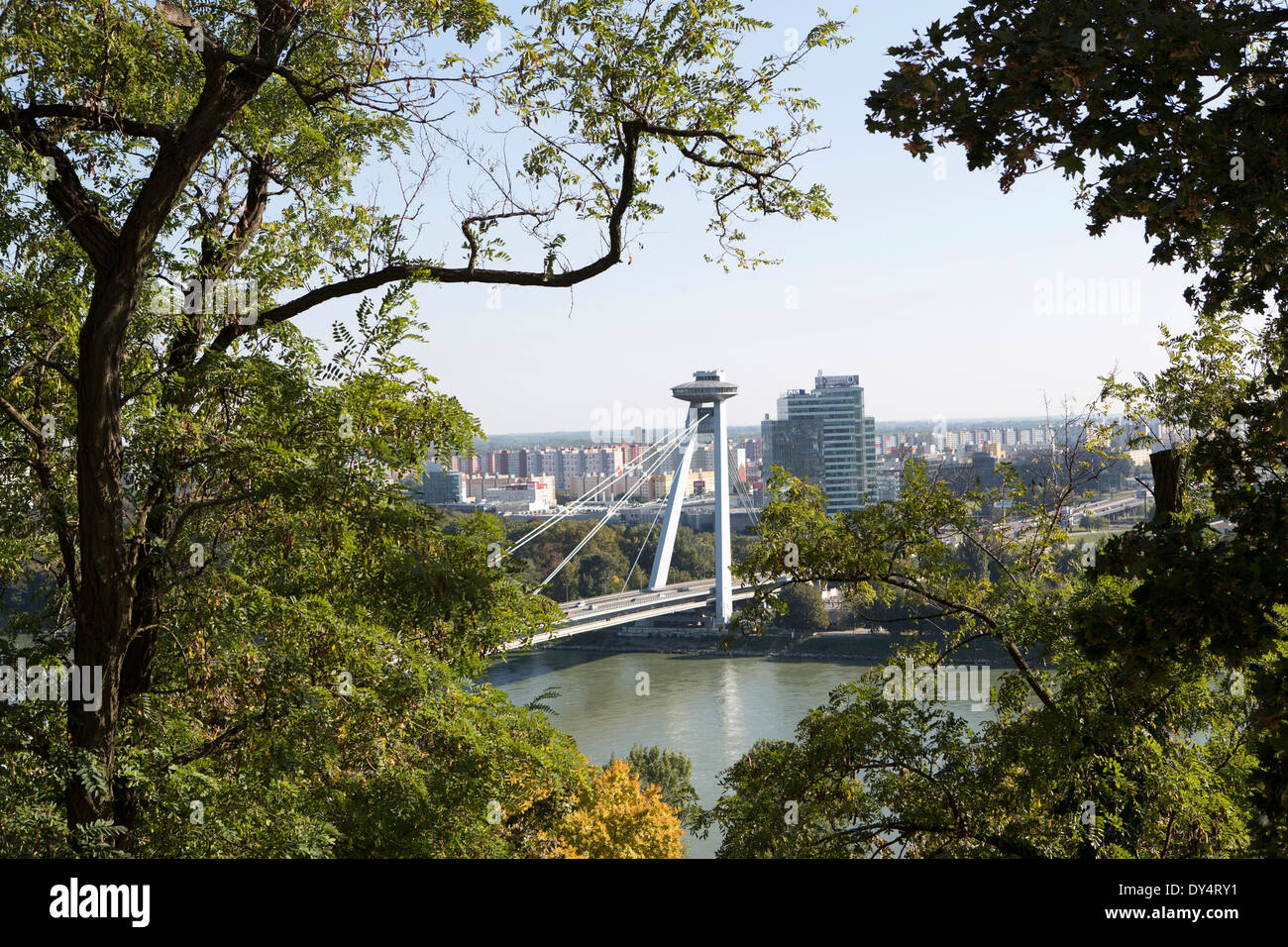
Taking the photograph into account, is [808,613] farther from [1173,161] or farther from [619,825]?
[1173,161]

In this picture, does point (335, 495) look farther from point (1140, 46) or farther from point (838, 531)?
point (1140, 46)

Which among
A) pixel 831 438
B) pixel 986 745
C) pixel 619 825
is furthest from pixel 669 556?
pixel 986 745

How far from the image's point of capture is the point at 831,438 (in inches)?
906

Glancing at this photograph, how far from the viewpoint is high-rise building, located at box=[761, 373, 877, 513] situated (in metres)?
22.6

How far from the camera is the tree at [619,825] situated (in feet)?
29.2

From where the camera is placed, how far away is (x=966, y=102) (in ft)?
7.22

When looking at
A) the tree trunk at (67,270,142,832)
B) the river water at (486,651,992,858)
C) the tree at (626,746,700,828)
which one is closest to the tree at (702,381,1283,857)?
the tree trunk at (67,270,142,832)

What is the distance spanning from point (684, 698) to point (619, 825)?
34.0 ft

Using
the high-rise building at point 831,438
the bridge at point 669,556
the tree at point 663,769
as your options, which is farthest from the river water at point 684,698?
the high-rise building at point 831,438

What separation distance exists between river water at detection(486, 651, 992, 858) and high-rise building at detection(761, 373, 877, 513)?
12.1 ft

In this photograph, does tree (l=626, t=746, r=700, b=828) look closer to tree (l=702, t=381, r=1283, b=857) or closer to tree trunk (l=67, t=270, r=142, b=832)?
tree (l=702, t=381, r=1283, b=857)
